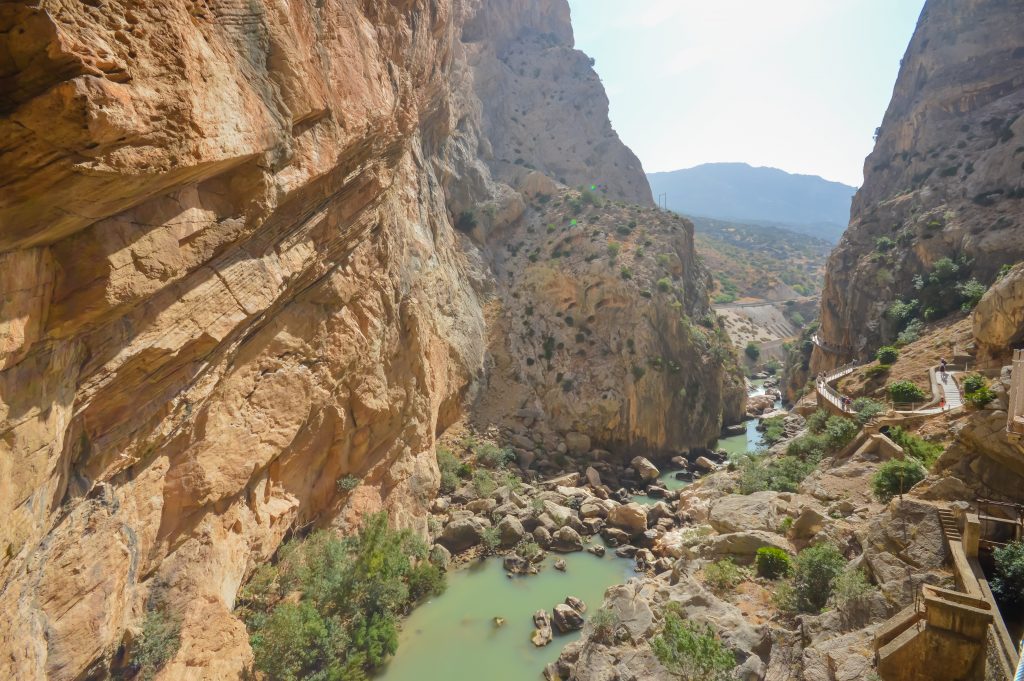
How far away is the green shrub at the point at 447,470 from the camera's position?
2795cm

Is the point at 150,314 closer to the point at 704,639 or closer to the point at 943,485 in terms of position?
the point at 704,639

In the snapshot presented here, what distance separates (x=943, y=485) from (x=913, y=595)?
4089 millimetres

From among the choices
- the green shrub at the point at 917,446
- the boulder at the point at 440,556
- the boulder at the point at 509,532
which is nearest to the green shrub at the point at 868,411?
the green shrub at the point at 917,446

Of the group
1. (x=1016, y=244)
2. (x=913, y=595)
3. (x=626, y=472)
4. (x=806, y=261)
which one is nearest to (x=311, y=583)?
(x=913, y=595)

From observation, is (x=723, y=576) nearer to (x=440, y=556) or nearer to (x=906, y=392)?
(x=440, y=556)

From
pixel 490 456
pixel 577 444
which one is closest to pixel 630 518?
pixel 490 456

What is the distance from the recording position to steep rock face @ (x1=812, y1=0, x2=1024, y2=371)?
3759 centimetres

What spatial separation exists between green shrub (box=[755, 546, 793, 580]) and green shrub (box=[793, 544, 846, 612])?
1907mm

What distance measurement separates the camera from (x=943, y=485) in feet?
45.1

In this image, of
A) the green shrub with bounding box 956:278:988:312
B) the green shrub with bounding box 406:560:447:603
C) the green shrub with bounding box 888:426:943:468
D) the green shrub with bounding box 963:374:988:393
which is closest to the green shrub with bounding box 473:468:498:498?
the green shrub with bounding box 406:560:447:603

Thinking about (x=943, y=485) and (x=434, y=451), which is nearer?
(x=943, y=485)

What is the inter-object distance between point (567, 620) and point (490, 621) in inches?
118

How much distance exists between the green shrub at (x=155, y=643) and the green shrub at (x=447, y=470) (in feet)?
51.8

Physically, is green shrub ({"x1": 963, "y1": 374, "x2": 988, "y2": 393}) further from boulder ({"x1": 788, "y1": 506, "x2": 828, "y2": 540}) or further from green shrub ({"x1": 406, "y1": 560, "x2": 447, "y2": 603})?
green shrub ({"x1": 406, "y1": 560, "x2": 447, "y2": 603})
